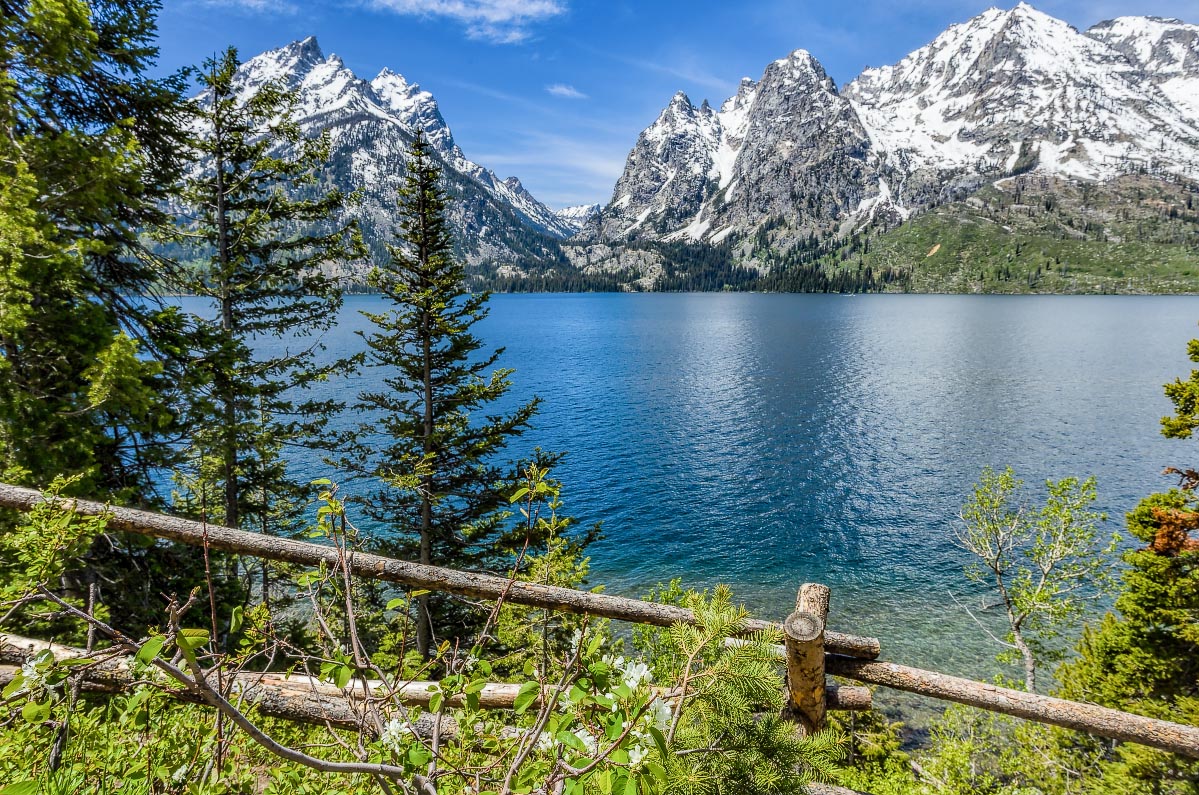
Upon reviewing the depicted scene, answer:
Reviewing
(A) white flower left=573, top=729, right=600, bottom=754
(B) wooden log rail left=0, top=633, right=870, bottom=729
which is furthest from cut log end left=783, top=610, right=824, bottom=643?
(A) white flower left=573, top=729, right=600, bottom=754

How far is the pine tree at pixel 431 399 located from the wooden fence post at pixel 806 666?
12.7 meters

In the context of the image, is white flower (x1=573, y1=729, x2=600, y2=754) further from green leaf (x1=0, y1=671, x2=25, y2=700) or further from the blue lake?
the blue lake

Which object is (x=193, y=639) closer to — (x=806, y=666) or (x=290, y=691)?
(x=290, y=691)

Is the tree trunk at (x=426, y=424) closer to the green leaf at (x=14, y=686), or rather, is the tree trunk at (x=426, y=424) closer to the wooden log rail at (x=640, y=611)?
the wooden log rail at (x=640, y=611)

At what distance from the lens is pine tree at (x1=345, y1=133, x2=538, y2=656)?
16000 millimetres

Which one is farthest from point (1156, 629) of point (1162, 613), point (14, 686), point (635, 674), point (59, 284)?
point (59, 284)

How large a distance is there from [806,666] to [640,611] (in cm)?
138

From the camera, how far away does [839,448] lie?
154 feet

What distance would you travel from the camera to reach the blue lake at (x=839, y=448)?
28.1m

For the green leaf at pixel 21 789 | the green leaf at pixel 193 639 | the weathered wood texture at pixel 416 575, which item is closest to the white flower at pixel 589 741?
the green leaf at pixel 193 639

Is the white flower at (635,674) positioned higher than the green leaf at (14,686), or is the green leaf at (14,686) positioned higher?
the green leaf at (14,686)

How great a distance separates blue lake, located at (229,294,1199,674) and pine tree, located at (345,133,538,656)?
12.5 meters

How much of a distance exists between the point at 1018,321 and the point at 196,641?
6564 inches

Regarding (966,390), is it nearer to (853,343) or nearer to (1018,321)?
(853,343)
